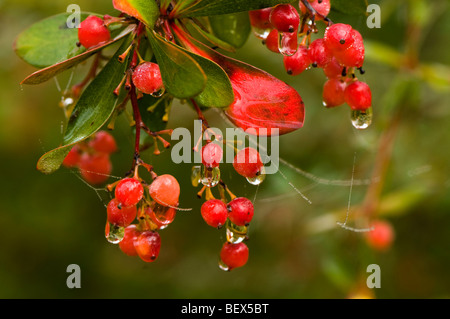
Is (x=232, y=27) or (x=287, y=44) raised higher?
(x=232, y=27)

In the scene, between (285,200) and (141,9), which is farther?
(285,200)

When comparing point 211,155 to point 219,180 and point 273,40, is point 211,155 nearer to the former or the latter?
point 219,180

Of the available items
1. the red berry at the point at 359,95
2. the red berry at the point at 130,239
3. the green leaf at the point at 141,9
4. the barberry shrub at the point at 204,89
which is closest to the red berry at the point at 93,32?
the barberry shrub at the point at 204,89

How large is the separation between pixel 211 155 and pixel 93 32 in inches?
12.1

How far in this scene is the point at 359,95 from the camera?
85 centimetres

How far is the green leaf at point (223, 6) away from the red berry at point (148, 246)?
A: 14.7 inches

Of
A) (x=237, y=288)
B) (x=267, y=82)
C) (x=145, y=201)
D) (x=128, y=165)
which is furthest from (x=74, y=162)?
(x=237, y=288)

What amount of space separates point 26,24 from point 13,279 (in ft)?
3.76

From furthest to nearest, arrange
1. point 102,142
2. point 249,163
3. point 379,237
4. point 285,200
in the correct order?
point 285,200
point 379,237
point 102,142
point 249,163

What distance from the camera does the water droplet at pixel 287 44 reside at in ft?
2.59

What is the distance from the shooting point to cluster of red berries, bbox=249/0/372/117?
2.54ft

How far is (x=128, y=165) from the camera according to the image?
6.89ft

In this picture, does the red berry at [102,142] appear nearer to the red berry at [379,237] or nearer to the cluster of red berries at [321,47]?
the cluster of red berries at [321,47]

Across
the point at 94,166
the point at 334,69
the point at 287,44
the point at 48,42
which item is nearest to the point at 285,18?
the point at 287,44
